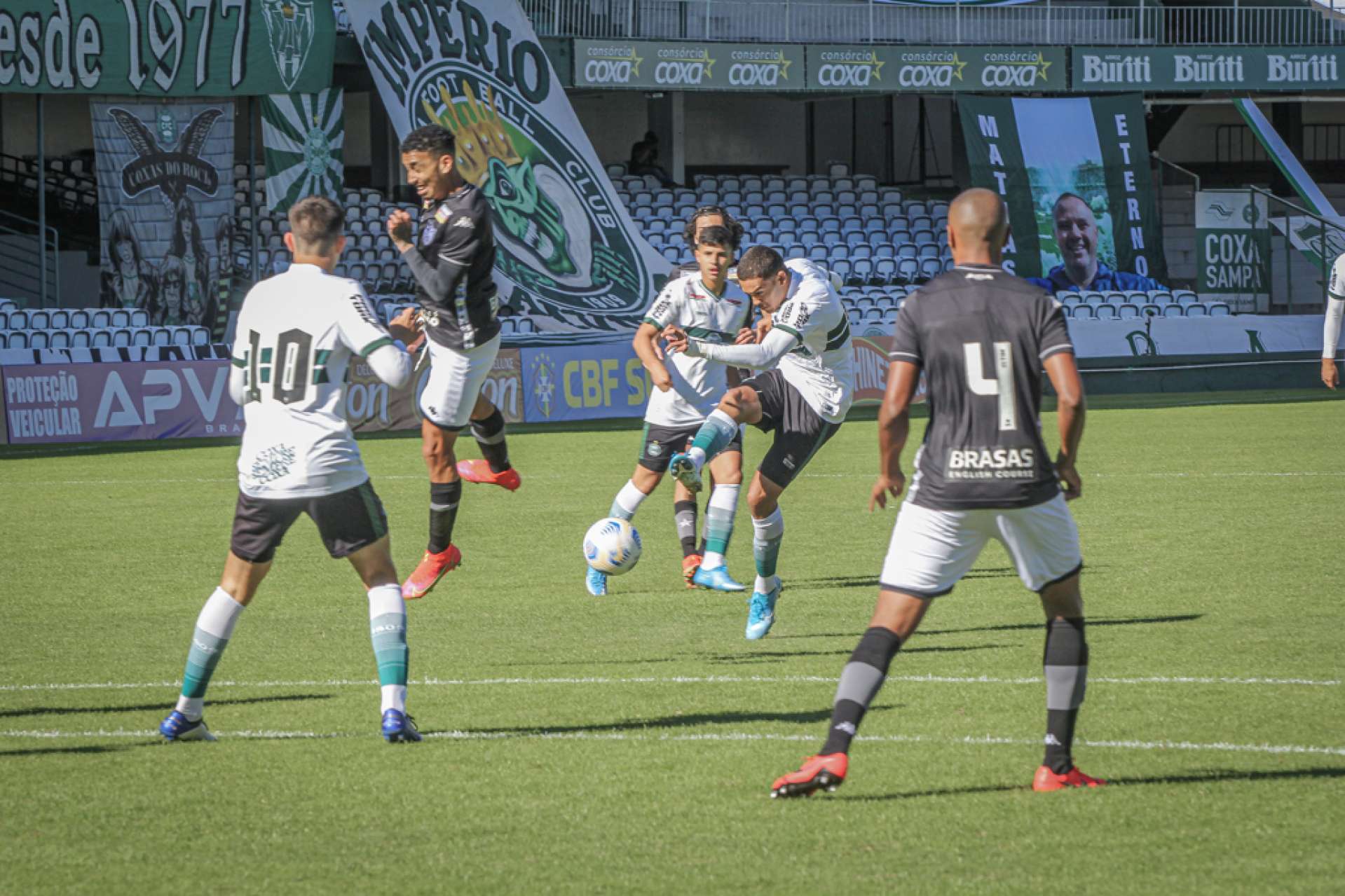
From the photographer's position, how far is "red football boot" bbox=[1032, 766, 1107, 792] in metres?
5.67

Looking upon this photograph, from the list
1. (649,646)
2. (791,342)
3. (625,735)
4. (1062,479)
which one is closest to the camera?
(1062,479)

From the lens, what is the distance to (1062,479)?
553 cm

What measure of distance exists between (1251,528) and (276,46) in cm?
2095

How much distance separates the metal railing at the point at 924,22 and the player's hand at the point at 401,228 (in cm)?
2768

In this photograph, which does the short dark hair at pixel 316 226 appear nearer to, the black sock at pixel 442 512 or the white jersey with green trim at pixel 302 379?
the white jersey with green trim at pixel 302 379

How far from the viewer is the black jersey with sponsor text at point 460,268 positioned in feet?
27.7

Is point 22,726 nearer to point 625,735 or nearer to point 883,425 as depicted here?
point 625,735

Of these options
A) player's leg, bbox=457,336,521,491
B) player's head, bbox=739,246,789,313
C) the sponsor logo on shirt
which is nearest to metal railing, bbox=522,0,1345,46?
player's head, bbox=739,246,789,313

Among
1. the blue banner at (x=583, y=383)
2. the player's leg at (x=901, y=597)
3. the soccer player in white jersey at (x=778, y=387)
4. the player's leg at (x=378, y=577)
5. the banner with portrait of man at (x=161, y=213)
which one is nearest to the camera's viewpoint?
the player's leg at (x=901, y=597)

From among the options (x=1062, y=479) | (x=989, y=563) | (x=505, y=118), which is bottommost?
(x=989, y=563)

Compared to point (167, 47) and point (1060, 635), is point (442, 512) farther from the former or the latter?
point (167, 47)

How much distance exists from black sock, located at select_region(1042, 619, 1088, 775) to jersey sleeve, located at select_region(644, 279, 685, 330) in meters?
5.36

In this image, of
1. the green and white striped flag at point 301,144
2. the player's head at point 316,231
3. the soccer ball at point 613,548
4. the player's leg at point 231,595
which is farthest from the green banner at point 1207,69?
the player's leg at point 231,595

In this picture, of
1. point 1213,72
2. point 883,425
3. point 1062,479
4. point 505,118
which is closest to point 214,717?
point 883,425
